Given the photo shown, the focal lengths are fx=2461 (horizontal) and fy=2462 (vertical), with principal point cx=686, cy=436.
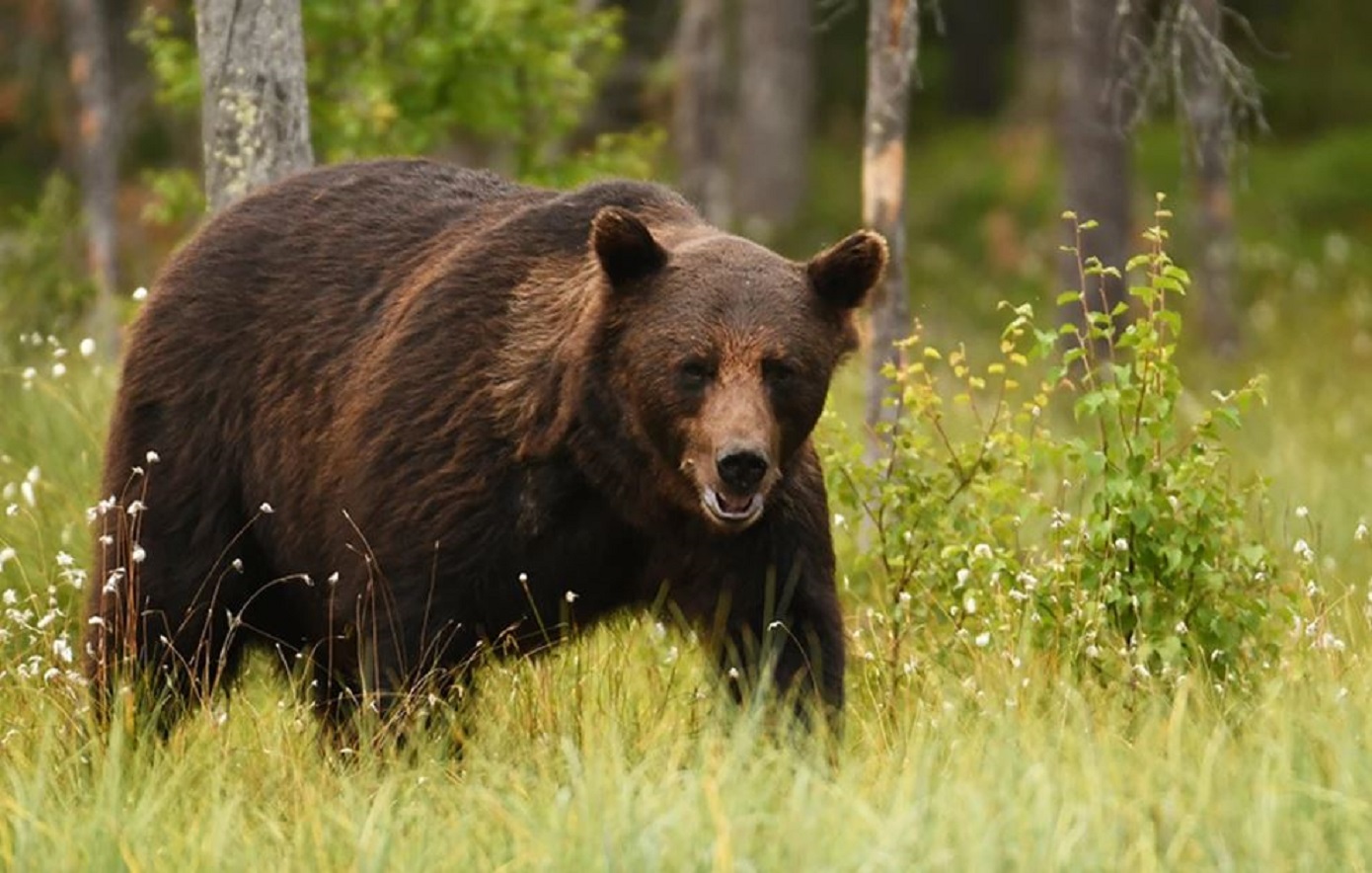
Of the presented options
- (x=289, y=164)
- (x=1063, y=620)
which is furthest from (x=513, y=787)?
(x=289, y=164)

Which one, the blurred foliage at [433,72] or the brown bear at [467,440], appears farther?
the blurred foliage at [433,72]

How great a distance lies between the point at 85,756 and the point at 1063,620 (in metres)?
2.53

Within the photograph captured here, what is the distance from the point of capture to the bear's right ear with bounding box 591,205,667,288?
19.5 ft

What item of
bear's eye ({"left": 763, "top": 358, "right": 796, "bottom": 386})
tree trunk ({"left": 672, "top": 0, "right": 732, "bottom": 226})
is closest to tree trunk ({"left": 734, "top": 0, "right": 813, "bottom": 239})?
tree trunk ({"left": 672, "top": 0, "right": 732, "bottom": 226})

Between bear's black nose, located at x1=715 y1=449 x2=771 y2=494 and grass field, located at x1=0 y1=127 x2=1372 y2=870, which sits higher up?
bear's black nose, located at x1=715 y1=449 x2=771 y2=494

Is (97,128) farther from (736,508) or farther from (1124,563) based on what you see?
(736,508)

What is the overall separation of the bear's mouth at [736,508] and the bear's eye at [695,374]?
0.84 feet

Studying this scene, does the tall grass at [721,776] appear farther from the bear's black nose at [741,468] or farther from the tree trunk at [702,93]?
the tree trunk at [702,93]

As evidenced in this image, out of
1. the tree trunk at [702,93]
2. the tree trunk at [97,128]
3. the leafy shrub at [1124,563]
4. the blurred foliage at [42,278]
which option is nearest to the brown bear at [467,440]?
the leafy shrub at [1124,563]

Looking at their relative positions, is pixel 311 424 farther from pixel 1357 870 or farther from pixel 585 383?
pixel 1357 870

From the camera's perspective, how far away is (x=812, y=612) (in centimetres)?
606

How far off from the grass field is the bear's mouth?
1.44ft

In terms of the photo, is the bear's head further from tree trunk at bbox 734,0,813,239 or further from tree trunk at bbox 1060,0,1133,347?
tree trunk at bbox 734,0,813,239

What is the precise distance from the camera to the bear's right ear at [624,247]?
19.5ft
